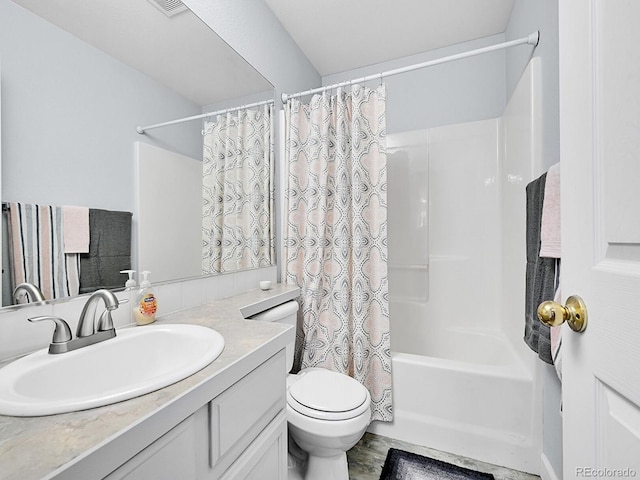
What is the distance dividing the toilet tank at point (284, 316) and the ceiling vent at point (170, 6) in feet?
4.28

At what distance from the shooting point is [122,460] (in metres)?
0.45

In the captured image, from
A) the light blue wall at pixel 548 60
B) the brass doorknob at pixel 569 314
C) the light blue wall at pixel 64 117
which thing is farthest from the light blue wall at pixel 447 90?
the brass doorknob at pixel 569 314

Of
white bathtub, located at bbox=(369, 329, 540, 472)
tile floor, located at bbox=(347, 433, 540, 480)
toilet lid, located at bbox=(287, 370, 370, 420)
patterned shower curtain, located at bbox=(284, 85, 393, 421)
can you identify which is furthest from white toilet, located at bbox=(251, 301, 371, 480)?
white bathtub, located at bbox=(369, 329, 540, 472)

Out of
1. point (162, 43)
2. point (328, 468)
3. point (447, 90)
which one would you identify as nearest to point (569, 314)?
point (328, 468)

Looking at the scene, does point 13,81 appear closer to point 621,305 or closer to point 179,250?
point 179,250

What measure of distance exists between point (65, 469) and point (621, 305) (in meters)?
0.79

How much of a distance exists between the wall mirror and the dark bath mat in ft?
4.33

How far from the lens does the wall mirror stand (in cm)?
77

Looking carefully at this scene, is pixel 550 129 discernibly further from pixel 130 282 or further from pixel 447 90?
pixel 130 282

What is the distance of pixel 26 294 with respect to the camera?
784 millimetres

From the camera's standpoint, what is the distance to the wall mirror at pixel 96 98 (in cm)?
77

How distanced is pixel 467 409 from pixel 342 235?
1074mm

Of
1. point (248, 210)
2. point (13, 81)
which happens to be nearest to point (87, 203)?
point (13, 81)

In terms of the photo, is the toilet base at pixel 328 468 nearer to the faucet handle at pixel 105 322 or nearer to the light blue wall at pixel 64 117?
the faucet handle at pixel 105 322
